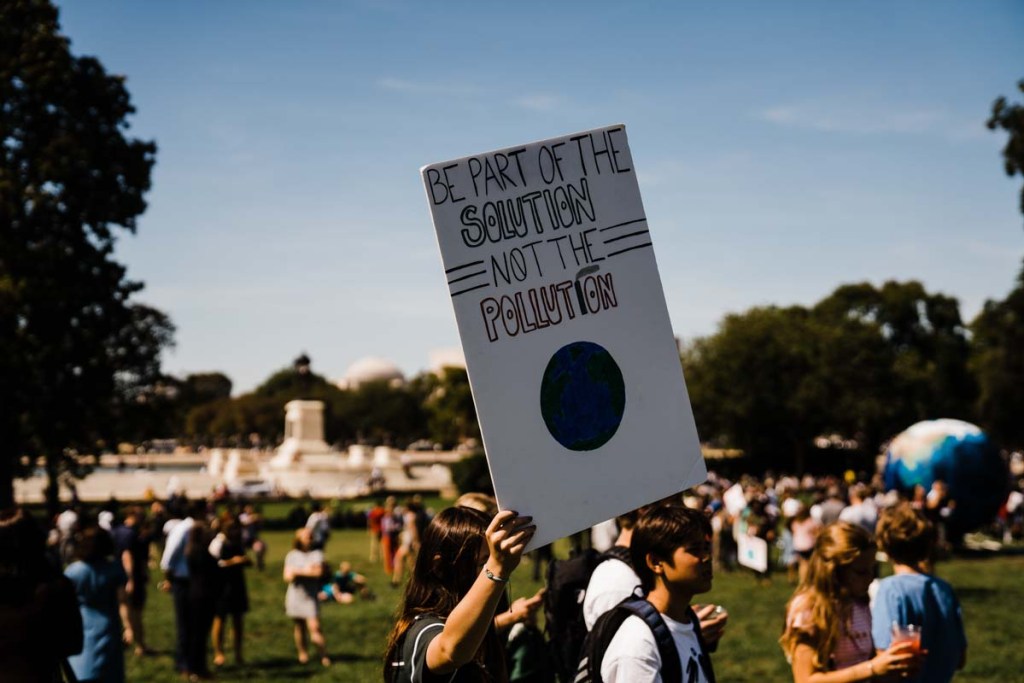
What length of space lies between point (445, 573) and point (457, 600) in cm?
9

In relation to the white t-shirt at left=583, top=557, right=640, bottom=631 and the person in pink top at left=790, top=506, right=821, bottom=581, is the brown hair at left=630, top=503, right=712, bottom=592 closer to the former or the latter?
the white t-shirt at left=583, top=557, right=640, bottom=631

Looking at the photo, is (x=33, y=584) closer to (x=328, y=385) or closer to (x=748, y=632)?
(x=748, y=632)

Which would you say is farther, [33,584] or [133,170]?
[133,170]

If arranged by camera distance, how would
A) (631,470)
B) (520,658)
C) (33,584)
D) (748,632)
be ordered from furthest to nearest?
1. (748,632)
2. (520,658)
3. (33,584)
4. (631,470)

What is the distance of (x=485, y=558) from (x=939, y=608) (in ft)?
8.43

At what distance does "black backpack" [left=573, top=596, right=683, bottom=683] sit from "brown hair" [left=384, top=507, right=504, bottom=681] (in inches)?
16.1

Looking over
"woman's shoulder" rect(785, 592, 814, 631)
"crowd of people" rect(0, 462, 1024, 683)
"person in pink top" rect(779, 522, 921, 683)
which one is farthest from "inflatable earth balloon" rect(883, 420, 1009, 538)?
"woman's shoulder" rect(785, 592, 814, 631)

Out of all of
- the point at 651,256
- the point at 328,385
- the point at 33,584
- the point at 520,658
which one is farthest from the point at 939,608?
the point at 328,385

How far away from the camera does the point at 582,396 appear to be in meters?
3.33

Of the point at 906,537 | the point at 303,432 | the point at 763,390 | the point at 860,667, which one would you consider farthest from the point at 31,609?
the point at 303,432

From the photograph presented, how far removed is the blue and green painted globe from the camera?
328 cm

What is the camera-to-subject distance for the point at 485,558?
3486 millimetres

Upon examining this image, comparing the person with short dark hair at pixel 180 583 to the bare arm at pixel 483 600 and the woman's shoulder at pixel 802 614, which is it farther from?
the bare arm at pixel 483 600

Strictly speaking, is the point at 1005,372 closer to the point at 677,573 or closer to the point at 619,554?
the point at 619,554
